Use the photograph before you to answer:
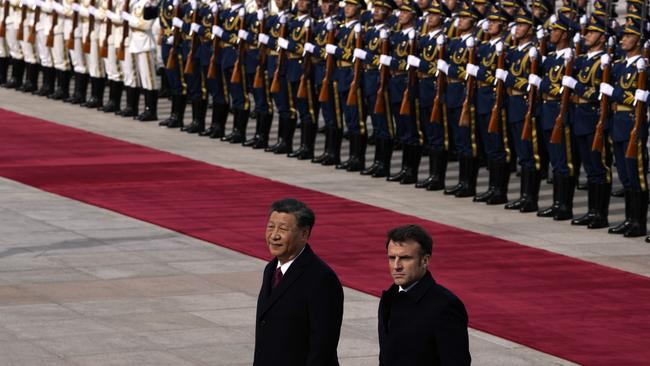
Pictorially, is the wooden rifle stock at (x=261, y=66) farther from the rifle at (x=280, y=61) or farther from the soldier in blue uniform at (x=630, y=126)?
the soldier in blue uniform at (x=630, y=126)

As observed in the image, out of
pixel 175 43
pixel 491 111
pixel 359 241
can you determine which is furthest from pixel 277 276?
pixel 175 43

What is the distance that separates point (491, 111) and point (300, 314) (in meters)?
9.88

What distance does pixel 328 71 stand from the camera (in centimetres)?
1816

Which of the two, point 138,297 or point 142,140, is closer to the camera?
point 138,297

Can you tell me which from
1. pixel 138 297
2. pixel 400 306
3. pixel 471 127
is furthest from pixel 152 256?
pixel 400 306

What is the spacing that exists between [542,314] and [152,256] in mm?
3294

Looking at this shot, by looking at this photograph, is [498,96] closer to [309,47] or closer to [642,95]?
[642,95]

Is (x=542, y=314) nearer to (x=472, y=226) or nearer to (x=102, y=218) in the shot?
(x=472, y=226)

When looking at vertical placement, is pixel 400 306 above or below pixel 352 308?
above

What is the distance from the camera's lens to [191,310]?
1115cm

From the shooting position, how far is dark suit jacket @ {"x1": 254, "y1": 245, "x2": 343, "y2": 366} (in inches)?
260

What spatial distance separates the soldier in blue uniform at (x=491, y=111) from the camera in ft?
53.4

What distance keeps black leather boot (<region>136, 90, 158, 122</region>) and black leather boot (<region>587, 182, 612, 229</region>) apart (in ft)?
27.2

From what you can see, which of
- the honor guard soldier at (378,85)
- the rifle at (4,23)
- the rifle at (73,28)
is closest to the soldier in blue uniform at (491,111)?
the honor guard soldier at (378,85)
